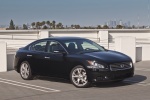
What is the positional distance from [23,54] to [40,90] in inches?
102

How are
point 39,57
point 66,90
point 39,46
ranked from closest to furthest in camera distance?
point 66,90 → point 39,57 → point 39,46

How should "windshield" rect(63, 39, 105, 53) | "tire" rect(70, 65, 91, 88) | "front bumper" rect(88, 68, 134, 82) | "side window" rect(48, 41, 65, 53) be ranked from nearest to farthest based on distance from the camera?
"front bumper" rect(88, 68, 134, 82), "tire" rect(70, 65, 91, 88), "windshield" rect(63, 39, 105, 53), "side window" rect(48, 41, 65, 53)

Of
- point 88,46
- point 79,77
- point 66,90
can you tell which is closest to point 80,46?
point 88,46

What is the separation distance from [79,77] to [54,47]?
5.10ft

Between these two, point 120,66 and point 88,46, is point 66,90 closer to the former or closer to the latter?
point 120,66

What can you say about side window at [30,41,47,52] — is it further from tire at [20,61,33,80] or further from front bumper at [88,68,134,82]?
front bumper at [88,68,134,82]

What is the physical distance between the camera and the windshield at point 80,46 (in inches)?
429

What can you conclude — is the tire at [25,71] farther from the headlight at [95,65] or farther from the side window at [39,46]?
the headlight at [95,65]

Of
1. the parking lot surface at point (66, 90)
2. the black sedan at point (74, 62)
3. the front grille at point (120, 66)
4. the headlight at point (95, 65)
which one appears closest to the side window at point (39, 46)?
the black sedan at point (74, 62)

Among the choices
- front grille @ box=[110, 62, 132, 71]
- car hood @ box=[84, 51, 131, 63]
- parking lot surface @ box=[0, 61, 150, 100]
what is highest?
car hood @ box=[84, 51, 131, 63]

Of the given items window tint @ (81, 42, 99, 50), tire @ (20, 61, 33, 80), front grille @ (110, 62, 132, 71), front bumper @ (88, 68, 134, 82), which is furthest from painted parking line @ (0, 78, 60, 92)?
window tint @ (81, 42, 99, 50)

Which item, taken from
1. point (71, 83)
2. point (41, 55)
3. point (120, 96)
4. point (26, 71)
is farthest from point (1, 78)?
point (120, 96)

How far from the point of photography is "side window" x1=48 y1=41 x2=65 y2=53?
1103 cm

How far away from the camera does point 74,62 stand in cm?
1041
